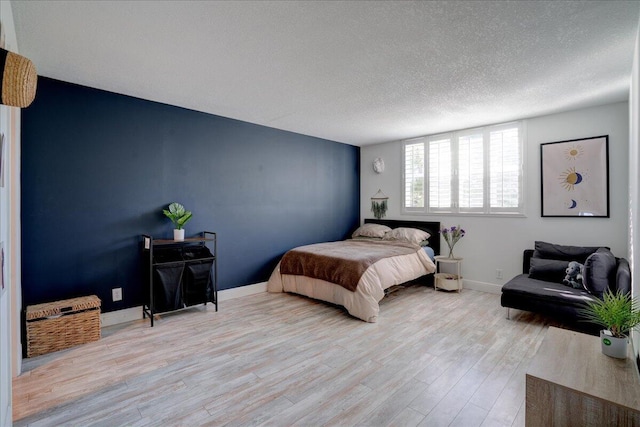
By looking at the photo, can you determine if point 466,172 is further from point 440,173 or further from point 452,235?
point 452,235

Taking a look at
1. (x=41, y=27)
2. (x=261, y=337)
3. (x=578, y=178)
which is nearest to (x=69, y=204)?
(x=41, y=27)

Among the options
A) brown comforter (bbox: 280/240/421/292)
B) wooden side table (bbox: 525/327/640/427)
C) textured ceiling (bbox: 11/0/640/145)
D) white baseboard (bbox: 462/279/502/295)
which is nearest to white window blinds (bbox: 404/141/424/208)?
brown comforter (bbox: 280/240/421/292)

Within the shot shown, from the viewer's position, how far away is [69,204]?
121 inches

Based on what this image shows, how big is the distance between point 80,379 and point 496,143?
5357 millimetres

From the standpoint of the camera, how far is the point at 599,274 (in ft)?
9.73

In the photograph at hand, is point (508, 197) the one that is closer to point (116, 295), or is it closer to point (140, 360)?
point (140, 360)

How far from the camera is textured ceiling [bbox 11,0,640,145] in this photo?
1.95m

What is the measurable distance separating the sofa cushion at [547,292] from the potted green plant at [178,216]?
12.2 feet

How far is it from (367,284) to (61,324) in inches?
116

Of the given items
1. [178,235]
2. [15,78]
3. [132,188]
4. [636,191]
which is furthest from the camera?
[178,235]

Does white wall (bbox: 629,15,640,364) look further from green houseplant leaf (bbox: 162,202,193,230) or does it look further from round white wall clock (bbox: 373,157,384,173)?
green houseplant leaf (bbox: 162,202,193,230)

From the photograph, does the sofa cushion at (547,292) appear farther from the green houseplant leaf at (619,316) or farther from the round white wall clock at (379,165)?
the round white wall clock at (379,165)

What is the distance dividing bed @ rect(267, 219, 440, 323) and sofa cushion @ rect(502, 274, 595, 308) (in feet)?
3.99

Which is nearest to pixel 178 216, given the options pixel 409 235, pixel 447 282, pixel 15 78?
pixel 15 78
